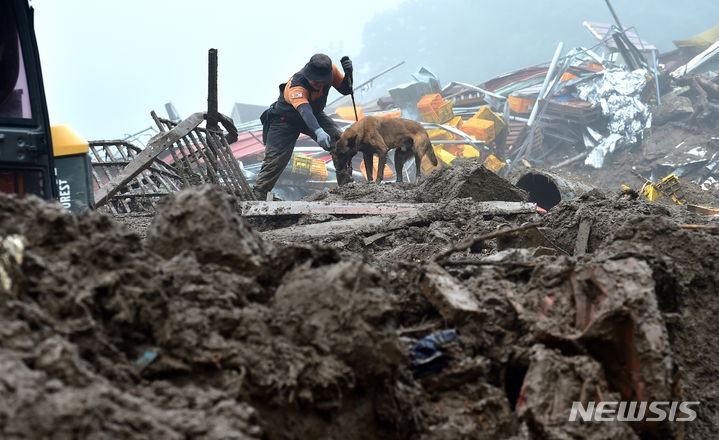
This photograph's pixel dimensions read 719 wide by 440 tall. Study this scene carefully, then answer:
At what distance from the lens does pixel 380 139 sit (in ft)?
25.9

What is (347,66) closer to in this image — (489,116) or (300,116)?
(300,116)

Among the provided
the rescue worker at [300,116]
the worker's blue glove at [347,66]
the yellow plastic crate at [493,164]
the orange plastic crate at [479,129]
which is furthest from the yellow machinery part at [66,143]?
the orange plastic crate at [479,129]

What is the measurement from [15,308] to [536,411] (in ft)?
4.95

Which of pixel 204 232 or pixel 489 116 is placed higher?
pixel 489 116

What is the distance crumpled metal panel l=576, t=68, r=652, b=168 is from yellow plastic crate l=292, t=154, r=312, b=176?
30.4 feet

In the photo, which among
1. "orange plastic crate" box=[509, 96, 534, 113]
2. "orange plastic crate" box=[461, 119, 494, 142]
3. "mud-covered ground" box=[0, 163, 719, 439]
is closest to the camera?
"mud-covered ground" box=[0, 163, 719, 439]

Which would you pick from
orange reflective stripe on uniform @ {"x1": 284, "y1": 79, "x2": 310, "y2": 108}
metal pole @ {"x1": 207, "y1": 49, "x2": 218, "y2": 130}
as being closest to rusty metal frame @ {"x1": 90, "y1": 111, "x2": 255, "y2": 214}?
metal pole @ {"x1": 207, "y1": 49, "x2": 218, "y2": 130}

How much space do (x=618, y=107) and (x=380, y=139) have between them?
13.2 metres

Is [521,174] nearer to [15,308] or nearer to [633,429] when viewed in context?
[633,429]

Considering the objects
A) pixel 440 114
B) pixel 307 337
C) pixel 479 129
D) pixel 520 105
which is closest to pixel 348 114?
pixel 440 114

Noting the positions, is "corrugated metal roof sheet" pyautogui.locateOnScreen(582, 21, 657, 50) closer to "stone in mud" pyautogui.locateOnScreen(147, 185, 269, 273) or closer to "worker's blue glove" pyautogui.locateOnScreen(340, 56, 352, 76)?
"worker's blue glove" pyautogui.locateOnScreen(340, 56, 352, 76)

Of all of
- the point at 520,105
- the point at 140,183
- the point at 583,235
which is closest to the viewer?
the point at 583,235

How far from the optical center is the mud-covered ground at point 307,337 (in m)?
1.17

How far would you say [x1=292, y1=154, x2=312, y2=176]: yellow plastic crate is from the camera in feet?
45.9
